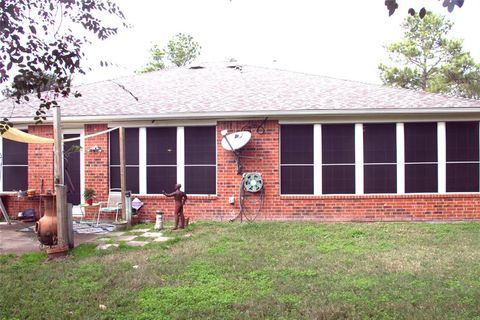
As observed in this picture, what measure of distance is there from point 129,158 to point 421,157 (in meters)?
6.90

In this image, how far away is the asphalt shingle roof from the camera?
10.2 meters

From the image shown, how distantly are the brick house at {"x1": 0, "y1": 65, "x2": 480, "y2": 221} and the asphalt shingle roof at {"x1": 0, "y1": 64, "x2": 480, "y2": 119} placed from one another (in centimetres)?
5

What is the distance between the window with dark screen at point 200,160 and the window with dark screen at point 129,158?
4.08ft

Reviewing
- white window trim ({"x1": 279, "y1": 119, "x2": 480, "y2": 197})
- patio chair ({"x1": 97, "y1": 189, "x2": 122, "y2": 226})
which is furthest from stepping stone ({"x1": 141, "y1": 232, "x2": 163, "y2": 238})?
white window trim ({"x1": 279, "y1": 119, "x2": 480, "y2": 197})

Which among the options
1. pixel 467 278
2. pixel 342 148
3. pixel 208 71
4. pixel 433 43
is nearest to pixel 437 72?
pixel 433 43

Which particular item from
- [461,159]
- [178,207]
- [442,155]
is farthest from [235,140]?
[461,159]

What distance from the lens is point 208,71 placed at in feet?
49.8

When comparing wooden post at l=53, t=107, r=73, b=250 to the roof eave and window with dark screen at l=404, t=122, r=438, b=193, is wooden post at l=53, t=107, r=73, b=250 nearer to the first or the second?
the roof eave

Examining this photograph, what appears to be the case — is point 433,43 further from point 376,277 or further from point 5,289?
point 5,289

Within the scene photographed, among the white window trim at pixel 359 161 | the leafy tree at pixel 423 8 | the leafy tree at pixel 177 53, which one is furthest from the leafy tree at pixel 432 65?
the leafy tree at pixel 423 8

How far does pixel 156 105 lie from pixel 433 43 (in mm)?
25538

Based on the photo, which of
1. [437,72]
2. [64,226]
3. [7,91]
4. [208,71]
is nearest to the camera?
[7,91]

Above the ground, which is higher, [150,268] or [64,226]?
[64,226]

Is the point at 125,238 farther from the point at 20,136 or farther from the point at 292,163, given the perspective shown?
the point at 292,163
